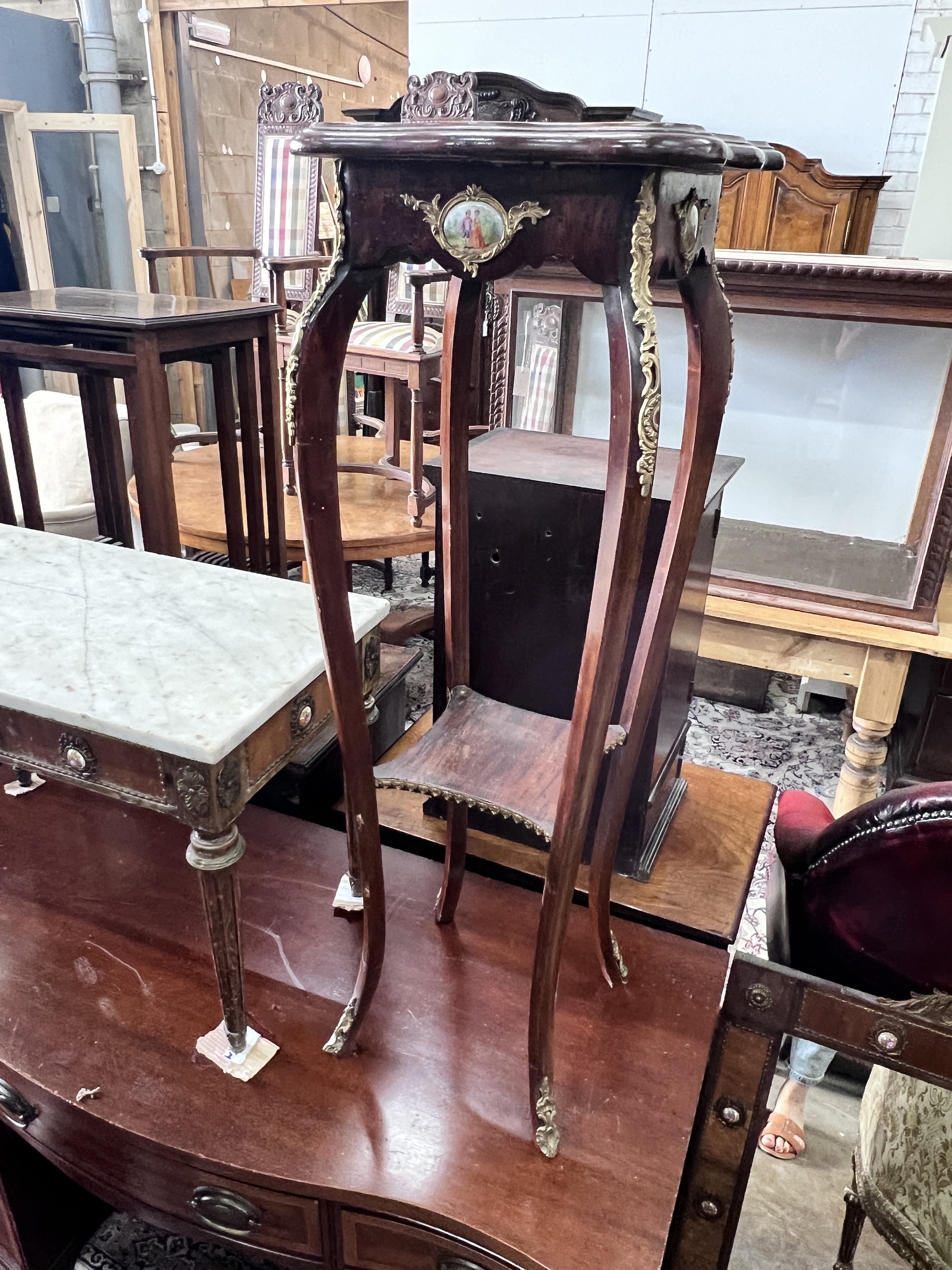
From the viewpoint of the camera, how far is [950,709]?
1.99 meters

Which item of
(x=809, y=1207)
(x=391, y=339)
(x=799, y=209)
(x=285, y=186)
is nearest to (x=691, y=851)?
(x=809, y=1207)

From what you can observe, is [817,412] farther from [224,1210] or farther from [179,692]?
[224,1210]

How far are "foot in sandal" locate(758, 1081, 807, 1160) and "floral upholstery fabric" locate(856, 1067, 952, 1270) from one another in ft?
1.31

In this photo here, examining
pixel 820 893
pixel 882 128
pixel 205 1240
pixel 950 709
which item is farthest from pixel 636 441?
pixel 882 128

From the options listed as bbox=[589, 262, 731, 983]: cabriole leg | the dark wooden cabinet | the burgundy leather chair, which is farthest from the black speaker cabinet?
the dark wooden cabinet

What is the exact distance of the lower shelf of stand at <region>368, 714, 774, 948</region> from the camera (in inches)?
52.0

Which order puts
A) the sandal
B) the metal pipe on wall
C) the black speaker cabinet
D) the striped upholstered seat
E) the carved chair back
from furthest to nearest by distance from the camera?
the metal pipe on wall < the carved chair back < the striped upholstered seat < the sandal < the black speaker cabinet

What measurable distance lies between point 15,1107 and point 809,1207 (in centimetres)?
119

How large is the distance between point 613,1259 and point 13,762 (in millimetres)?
833

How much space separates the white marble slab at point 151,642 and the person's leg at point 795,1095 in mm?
988

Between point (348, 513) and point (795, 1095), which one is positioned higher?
point (348, 513)

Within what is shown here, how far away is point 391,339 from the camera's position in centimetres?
257

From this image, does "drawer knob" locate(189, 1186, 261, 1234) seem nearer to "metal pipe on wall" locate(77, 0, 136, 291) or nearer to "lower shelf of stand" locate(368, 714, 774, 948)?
"lower shelf of stand" locate(368, 714, 774, 948)

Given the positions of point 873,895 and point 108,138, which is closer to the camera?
point 873,895
